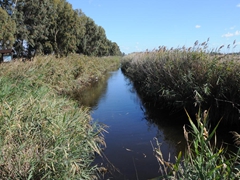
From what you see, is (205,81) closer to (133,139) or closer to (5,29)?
(133,139)

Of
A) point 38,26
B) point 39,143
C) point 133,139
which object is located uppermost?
point 38,26

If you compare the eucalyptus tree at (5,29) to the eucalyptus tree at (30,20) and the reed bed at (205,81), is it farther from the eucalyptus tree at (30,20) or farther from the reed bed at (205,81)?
the reed bed at (205,81)

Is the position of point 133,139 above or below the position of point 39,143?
below

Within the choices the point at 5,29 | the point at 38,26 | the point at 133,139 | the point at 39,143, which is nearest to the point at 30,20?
the point at 38,26

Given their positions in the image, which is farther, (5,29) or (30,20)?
(30,20)

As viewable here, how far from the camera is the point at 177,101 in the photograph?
751 centimetres

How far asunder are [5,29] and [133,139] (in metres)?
16.6

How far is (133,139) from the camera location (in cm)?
646

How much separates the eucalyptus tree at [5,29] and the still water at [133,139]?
12174 millimetres

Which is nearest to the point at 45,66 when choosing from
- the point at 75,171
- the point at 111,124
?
the point at 111,124

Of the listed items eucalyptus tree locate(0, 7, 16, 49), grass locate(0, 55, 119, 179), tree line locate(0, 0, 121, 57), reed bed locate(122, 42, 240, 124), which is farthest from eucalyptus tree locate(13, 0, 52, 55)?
grass locate(0, 55, 119, 179)

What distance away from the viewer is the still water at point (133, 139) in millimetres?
4727

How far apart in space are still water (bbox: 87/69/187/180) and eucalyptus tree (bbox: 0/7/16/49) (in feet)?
39.9

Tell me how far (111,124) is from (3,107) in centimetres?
425
